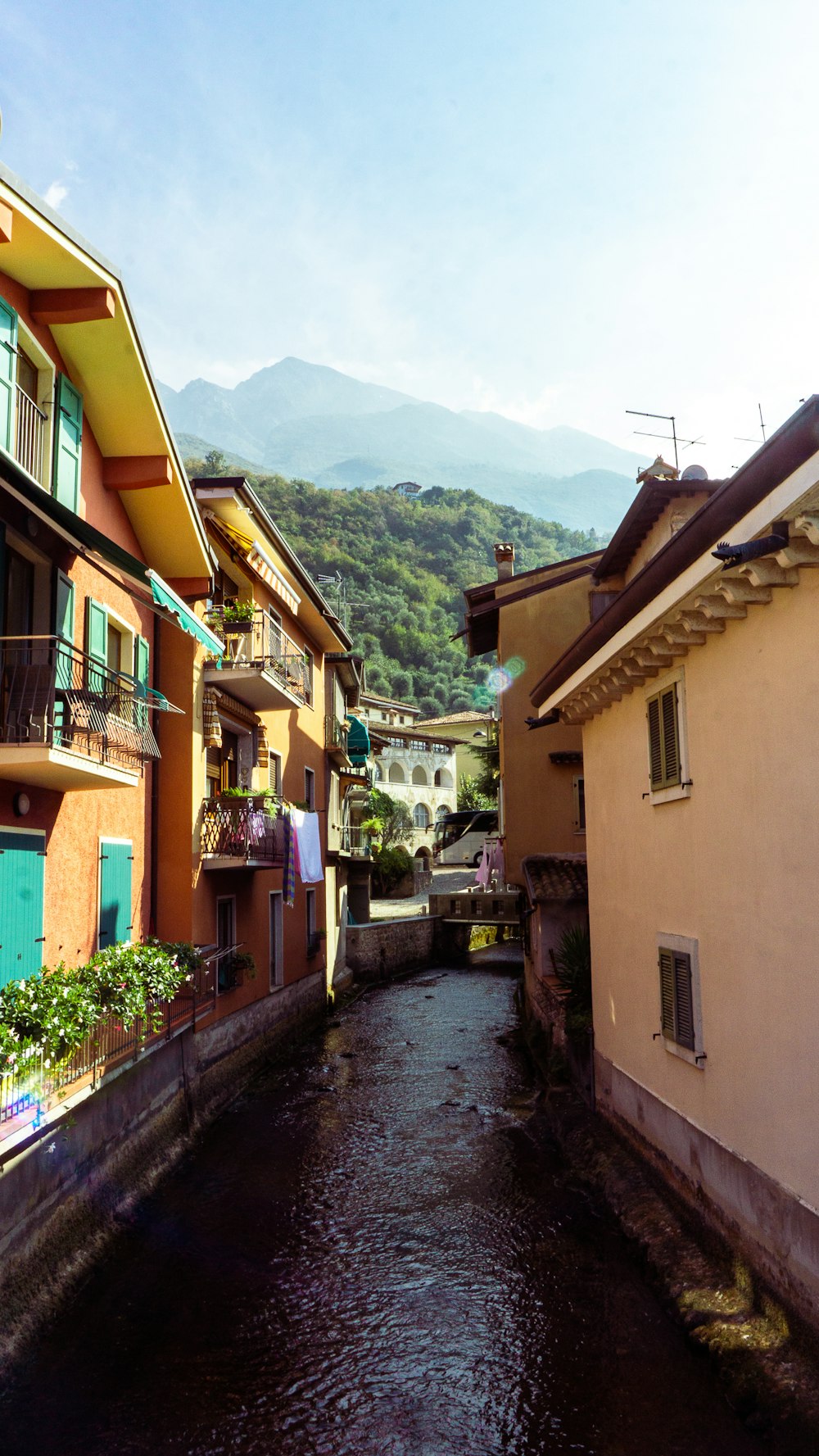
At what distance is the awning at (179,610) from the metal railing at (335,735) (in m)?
12.4

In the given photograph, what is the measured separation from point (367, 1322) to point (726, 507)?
7.39m

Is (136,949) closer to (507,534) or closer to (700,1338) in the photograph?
(700,1338)

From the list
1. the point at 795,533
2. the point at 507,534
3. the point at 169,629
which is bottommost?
the point at 795,533

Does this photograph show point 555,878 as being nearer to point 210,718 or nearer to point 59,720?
point 210,718

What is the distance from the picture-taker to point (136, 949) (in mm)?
11273

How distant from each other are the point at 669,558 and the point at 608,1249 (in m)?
6.71

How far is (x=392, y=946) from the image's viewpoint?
110 feet

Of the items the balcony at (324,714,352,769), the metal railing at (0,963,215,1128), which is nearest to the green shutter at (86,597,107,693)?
the metal railing at (0,963,215,1128)

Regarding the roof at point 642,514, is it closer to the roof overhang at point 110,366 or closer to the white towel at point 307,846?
the roof overhang at point 110,366

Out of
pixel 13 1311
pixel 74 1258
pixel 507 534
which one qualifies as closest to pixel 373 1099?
pixel 74 1258

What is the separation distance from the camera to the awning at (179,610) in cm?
1069

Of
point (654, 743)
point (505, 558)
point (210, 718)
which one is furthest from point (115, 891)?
point (505, 558)

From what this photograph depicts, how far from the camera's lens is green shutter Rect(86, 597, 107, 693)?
11.2 m

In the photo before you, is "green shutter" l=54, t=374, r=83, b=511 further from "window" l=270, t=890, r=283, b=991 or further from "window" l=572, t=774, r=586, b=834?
"window" l=572, t=774, r=586, b=834
